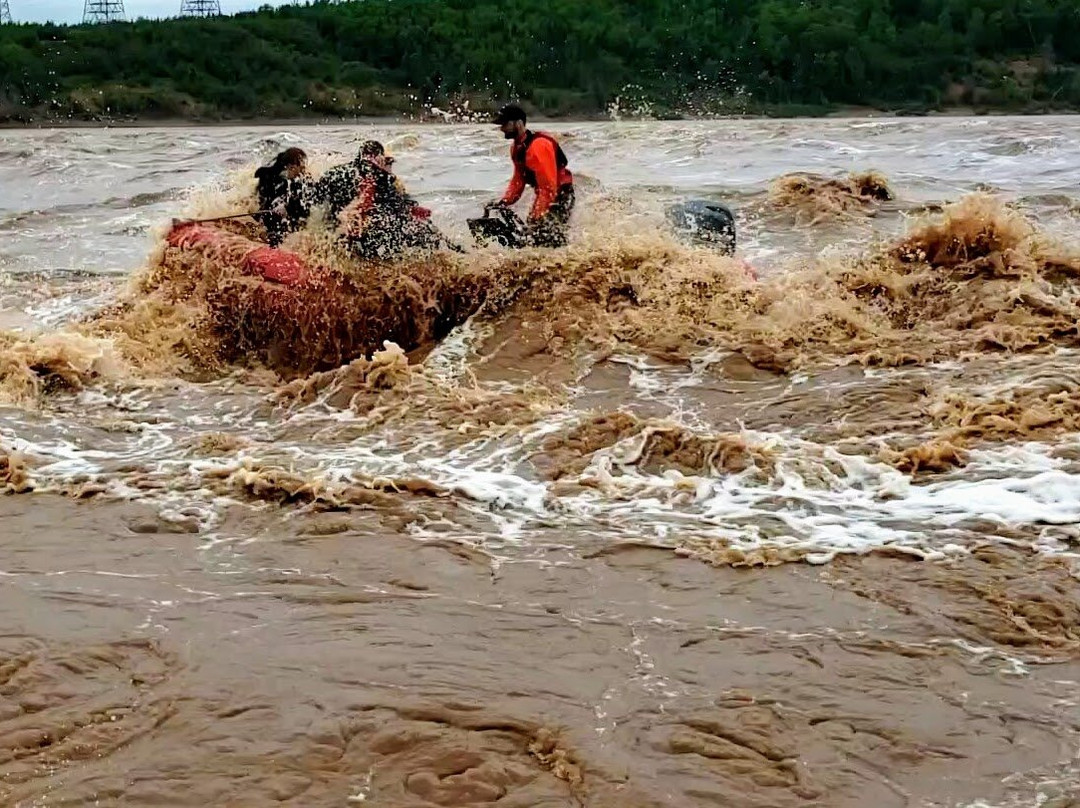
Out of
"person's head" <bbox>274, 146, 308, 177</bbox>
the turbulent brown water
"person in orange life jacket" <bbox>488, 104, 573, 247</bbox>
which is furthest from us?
"person's head" <bbox>274, 146, 308, 177</bbox>

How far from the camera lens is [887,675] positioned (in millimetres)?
3383

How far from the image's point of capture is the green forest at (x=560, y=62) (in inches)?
1805

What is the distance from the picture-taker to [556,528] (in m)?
4.60

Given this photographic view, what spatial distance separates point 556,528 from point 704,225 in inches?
185

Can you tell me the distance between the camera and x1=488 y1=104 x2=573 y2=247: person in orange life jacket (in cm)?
858

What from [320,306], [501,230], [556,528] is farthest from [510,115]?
[556,528]

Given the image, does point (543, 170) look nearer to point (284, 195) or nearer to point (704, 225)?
point (704, 225)

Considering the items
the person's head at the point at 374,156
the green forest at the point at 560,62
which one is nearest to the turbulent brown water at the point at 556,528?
the person's head at the point at 374,156

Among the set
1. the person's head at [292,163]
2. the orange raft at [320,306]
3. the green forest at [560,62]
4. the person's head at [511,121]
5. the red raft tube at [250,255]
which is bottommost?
the orange raft at [320,306]

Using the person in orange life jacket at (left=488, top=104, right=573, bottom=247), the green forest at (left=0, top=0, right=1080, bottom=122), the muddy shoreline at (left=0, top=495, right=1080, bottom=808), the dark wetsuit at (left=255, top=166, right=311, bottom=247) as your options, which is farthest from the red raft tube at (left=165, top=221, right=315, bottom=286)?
the green forest at (left=0, top=0, right=1080, bottom=122)

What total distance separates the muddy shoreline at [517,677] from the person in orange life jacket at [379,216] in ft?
13.6

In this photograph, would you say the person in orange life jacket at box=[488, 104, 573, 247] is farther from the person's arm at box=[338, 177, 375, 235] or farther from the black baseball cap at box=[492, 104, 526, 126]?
the person's arm at box=[338, 177, 375, 235]

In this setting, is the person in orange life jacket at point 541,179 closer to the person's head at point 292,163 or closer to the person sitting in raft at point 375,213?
the person sitting in raft at point 375,213

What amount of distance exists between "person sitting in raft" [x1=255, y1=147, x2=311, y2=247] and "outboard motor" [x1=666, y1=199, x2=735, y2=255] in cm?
268
